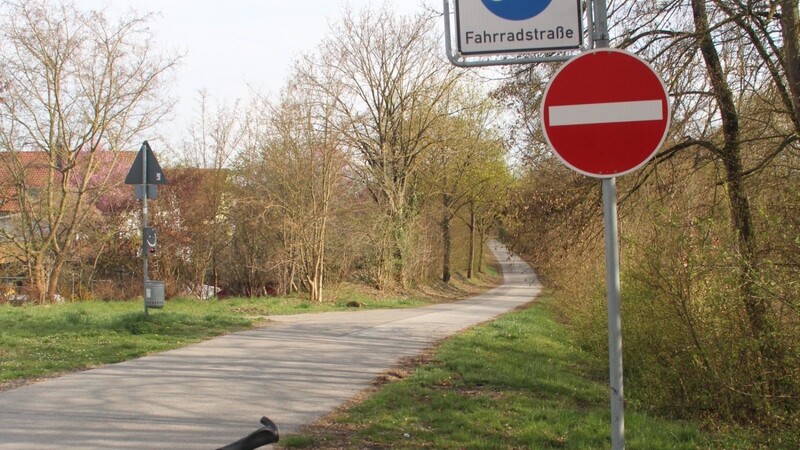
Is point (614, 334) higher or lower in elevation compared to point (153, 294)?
higher

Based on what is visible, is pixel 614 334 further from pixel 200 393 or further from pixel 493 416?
pixel 200 393

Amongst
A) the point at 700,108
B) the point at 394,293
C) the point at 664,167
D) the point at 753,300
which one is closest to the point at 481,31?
the point at 753,300

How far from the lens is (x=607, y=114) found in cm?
349

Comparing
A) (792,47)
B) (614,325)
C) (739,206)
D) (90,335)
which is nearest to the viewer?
(614,325)

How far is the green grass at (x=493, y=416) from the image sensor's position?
597 cm

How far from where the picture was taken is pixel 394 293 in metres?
31.0

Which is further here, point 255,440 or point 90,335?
point 90,335

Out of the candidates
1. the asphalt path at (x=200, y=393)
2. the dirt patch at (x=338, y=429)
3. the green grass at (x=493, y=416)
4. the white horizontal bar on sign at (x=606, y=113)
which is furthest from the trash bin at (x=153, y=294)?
the white horizontal bar on sign at (x=606, y=113)

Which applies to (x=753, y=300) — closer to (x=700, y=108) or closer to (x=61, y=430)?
(x=700, y=108)

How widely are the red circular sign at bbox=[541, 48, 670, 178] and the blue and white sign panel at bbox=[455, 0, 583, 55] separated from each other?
1.53ft

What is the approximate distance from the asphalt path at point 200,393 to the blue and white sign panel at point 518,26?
154 inches

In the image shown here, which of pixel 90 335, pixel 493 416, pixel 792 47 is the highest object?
pixel 792 47

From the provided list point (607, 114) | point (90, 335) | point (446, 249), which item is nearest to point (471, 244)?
point (446, 249)

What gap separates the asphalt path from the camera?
6.15 m
